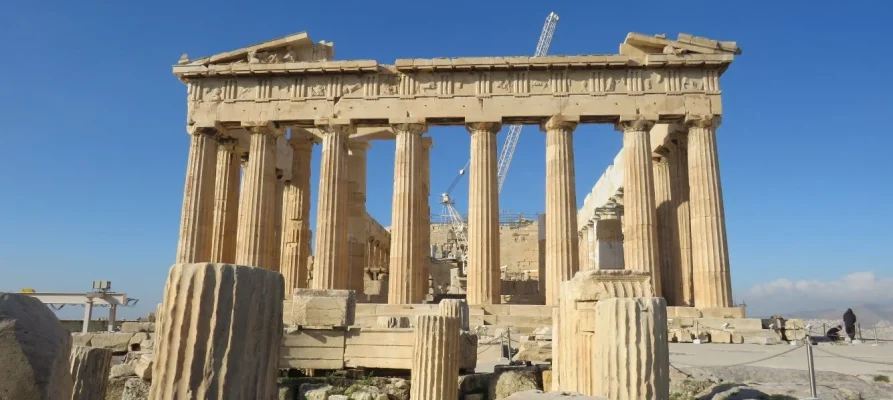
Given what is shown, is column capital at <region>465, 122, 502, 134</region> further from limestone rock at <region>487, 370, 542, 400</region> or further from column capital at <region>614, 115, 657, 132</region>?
limestone rock at <region>487, 370, 542, 400</region>

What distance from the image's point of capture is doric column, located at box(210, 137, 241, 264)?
24750mm

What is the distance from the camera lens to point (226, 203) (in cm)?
2539

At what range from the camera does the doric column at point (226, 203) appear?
24.8 metres

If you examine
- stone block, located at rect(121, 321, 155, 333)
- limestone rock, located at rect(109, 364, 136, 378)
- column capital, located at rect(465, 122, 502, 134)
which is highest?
column capital, located at rect(465, 122, 502, 134)

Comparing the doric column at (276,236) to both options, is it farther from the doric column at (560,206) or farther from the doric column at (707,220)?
the doric column at (707,220)

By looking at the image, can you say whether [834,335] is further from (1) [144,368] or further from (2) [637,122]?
(1) [144,368]

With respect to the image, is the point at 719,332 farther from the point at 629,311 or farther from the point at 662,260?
the point at 629,311

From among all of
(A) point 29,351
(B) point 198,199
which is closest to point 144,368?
(A) point 29,351

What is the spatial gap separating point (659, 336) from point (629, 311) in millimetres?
435

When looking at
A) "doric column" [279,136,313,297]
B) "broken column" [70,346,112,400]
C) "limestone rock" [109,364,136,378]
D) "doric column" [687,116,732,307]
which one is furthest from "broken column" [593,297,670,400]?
"doric column" [279,136,313,297]

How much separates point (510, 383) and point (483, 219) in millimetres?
12018

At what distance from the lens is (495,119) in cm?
2303

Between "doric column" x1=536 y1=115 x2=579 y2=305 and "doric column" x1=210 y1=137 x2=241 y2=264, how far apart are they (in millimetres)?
12203

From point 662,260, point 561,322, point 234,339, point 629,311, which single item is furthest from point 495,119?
point 234,339
